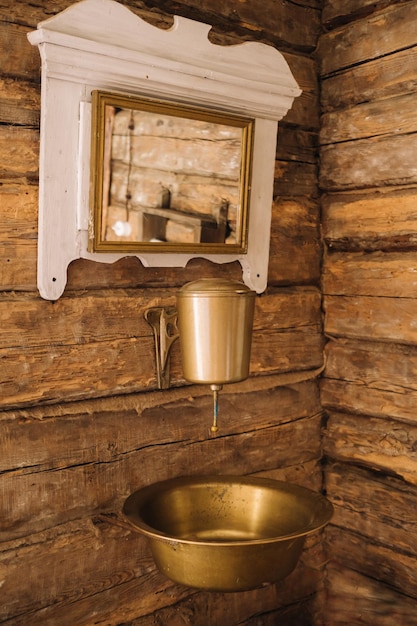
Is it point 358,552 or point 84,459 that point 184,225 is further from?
point 358,552

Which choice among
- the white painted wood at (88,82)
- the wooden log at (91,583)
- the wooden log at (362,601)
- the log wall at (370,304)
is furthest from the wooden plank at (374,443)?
the white painted wood at (88,82)

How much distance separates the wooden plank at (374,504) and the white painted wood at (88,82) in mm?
951

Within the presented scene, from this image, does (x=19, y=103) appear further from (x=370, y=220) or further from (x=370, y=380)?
(x=370, y=380)

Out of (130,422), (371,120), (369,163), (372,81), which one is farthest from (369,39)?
(130,422)

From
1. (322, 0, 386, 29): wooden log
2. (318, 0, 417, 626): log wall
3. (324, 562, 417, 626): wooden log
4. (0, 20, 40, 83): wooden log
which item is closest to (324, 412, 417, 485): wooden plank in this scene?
(318, 0, 417, 626): log wall

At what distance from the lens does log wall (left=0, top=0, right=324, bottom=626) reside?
177 centimetres

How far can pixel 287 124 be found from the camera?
2.31 m

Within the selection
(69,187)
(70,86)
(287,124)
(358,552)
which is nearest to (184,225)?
(69,187)

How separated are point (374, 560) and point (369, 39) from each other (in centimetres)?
164

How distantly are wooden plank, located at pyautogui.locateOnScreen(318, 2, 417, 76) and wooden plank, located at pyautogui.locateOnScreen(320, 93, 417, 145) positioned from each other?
14 cm

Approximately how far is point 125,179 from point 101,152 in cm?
9

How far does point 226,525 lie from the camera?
197 cm

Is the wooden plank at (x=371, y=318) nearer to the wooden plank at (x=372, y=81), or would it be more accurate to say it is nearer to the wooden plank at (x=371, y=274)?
the wooden plank at (x=371, y=274)

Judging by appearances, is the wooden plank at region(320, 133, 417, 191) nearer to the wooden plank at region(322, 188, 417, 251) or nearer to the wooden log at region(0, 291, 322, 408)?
the wooden plank at region(322, 188, 417, 251)
